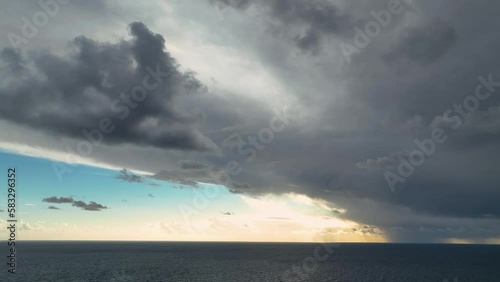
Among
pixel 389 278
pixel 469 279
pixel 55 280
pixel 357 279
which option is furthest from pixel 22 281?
pixel 469 279

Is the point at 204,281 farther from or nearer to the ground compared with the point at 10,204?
nearer to the ground

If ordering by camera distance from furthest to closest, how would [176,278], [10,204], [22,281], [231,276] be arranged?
1. [231,276]
2. [176,278]
3. [22,281]
4. [10,204]

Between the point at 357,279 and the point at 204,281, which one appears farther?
the point at 357,279

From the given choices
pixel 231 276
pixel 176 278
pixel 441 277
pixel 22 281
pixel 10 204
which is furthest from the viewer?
pixel 441 277

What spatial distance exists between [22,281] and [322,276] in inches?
4573

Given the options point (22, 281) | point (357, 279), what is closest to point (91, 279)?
point (22, 281)

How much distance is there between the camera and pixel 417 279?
143625 millimetres

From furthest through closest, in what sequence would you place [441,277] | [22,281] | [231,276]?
[441,277]
[231,276]
[22,281]

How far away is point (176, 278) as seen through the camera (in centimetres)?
13138

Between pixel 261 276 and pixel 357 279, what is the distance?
3996 centimetres

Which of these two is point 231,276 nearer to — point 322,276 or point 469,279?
point 322,276

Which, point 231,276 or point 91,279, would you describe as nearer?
point 91,279

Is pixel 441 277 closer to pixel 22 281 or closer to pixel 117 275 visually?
pixel 117 275

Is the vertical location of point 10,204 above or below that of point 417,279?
above
